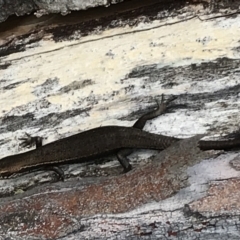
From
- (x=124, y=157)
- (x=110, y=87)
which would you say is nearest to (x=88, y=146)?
(x=124, y=157)

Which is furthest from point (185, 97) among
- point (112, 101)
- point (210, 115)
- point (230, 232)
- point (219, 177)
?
point (230, 232)

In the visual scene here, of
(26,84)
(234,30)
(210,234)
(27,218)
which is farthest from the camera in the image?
(26,84)

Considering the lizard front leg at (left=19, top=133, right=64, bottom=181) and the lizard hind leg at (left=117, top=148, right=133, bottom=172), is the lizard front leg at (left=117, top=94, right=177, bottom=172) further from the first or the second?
the lizard front leg at (left=19, top=133, right=64, bottom=181)

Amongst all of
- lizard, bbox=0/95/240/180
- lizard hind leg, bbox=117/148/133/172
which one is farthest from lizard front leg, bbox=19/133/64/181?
lizard hind leg, bbox=117/148/133/172

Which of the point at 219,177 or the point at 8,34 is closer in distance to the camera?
the point at 219,177

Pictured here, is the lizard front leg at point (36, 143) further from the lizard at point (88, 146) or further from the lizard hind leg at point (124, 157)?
the lizard hind leg at point (124, 157)

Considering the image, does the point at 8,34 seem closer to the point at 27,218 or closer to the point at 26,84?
the point at 26,84

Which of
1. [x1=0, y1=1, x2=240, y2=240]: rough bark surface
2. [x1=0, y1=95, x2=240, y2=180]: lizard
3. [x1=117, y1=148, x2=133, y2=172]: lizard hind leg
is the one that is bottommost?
[x1=117, y1=148, x2=133, y2=172]: lizard hind leg
